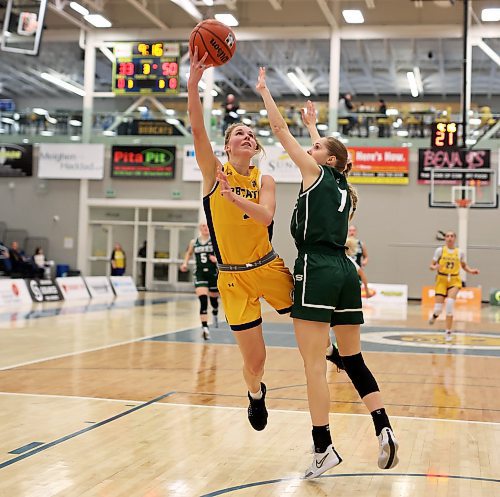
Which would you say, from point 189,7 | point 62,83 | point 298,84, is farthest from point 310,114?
point 298,84

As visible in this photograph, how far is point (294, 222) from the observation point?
13.7ft

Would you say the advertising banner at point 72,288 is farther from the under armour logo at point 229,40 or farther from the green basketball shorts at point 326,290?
the green basketball shorts at point 326,290

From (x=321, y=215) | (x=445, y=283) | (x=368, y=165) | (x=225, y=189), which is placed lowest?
(x=445, y=283)

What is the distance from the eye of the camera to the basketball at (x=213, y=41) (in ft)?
15.4

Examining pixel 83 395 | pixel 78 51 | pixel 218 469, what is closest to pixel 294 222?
pixel 218 469

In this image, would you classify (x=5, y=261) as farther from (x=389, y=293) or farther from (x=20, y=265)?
(x=389, y=293)

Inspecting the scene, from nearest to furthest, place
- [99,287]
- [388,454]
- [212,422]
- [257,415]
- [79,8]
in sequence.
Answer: [388,454] < [257,415] < [212,422] < [99,287] < [79,8]

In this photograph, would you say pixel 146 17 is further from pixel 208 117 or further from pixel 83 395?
pixel 83 395

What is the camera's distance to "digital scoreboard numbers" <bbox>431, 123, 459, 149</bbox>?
18.4 metres

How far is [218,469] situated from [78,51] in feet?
94.7

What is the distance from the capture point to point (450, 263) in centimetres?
1227

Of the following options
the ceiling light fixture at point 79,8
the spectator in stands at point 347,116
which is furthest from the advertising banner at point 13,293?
the spectator in stands at point 347,116

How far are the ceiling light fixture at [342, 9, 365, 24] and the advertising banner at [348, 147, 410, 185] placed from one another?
3.74 m

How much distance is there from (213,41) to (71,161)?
74.7ft
